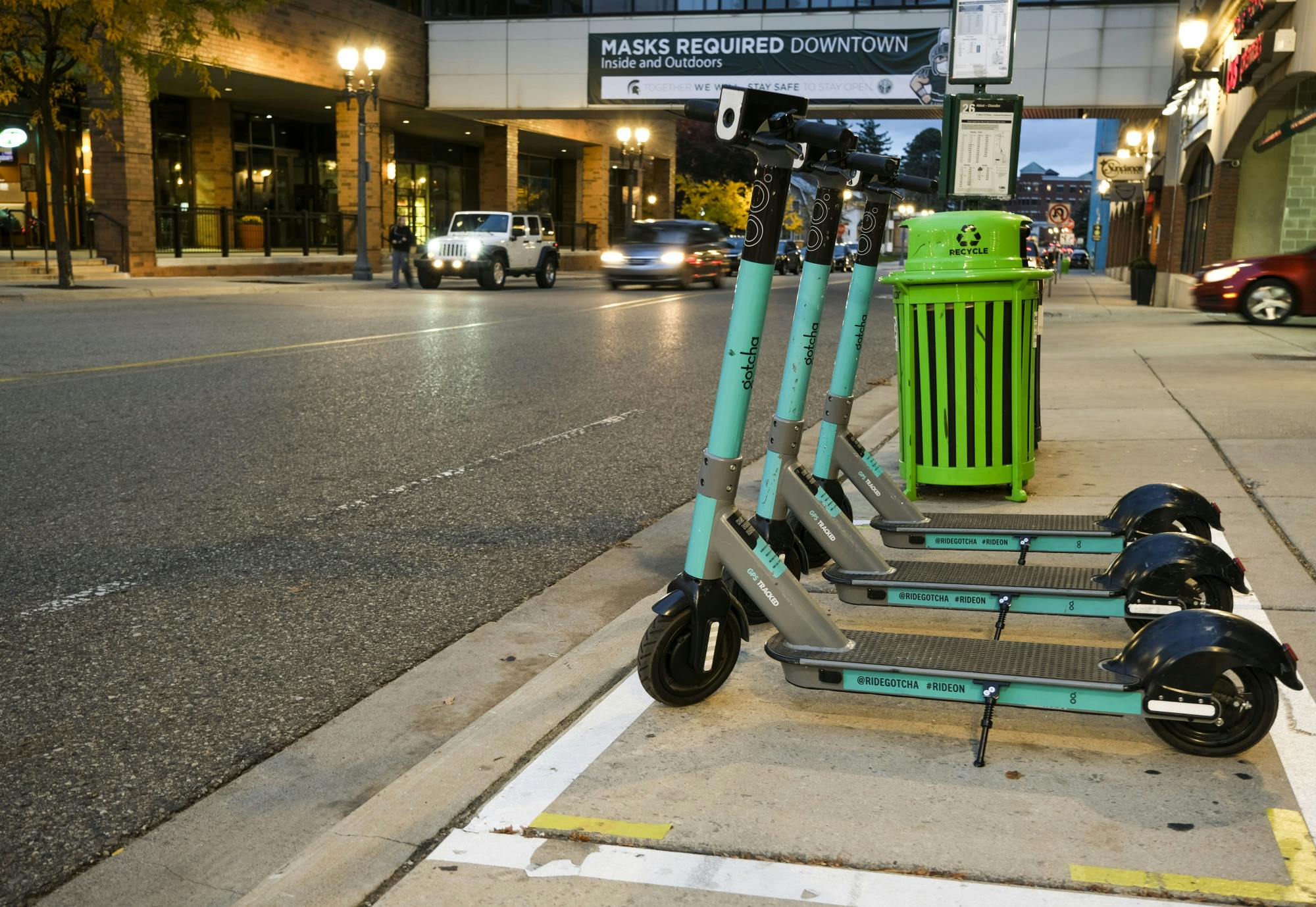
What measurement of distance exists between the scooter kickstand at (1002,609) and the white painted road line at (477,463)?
3.41 meters

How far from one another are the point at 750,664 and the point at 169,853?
→ 1.72 meters

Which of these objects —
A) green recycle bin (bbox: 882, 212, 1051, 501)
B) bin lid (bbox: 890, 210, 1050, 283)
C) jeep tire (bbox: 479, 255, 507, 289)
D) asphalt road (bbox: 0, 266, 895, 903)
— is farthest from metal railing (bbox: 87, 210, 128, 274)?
bin lid (bbox: 890, 210, 1050, 283)

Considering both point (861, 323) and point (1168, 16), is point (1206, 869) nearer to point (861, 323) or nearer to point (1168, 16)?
point (861, 323)

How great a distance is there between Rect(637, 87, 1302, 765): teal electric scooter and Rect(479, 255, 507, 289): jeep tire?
86.9ft

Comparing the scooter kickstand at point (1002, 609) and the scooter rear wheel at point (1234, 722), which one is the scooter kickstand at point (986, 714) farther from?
the scooter kickstand at point (1002, 609)

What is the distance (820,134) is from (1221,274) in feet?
58.4

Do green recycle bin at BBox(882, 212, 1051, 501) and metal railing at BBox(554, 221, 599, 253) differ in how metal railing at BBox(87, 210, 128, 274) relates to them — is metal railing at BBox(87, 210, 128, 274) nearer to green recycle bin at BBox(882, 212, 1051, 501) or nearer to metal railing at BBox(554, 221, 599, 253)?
metal railing at BBox(554, 221, 599, 253)

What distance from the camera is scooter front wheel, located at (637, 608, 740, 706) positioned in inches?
136

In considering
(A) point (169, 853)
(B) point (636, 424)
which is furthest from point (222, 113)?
(A) point (169, 853)

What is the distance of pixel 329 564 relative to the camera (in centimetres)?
539

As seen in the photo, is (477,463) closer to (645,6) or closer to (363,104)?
(363,104)

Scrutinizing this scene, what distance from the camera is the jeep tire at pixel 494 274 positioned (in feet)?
97.0

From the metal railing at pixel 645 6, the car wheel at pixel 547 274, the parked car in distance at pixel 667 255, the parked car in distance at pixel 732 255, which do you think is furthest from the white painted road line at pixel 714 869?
the metal railing at pixel 645 6

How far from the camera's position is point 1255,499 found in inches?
244
